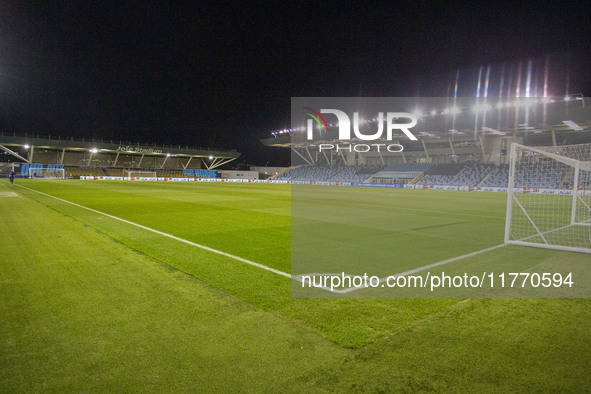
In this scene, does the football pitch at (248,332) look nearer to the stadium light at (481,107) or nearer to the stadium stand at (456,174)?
the stadium light at (481,107)

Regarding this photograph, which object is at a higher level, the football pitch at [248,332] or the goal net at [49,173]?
the goal net at [49,173]

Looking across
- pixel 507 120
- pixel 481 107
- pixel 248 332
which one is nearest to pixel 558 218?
pixel 248 332

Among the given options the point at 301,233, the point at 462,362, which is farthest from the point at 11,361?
the point at 301,233

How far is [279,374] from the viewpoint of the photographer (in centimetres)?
258

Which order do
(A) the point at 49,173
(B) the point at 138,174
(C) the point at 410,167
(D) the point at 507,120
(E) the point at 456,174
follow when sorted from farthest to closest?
1. (B) the point at 138,174
2. (A) the point at 49,173
3. (C) the point at 410,167
4. (E) the point at 456,174
5. (D) the point at 507,120

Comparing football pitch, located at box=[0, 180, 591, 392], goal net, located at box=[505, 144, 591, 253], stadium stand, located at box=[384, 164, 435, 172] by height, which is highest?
stadium stand, located at box=[384, 164, 435, 172]

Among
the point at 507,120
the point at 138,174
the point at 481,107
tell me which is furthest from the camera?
the point at 138,174

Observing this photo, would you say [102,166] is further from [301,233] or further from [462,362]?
[462,362]

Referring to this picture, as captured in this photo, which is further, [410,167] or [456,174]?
[410,167]

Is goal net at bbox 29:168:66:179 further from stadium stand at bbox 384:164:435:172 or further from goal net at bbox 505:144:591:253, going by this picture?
goal net at bbox 505:144:591:253

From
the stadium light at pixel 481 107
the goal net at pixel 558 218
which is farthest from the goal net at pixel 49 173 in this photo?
the goal net at pixel 558 218

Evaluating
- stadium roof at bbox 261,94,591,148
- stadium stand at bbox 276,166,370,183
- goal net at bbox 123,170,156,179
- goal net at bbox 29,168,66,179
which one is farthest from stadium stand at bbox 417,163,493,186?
goal net at bbox 29,168,66,179

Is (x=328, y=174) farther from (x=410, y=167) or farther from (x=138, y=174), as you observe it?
(x=138, y=174)

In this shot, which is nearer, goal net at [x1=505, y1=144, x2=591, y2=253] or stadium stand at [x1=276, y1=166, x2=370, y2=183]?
goal net at [x1=505, y1=144, x2=591, y2=253]
